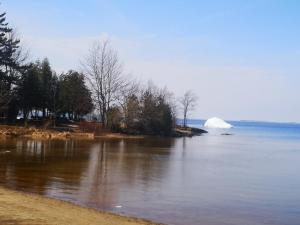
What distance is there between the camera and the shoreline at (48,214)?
10.3 metres

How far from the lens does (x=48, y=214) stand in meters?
11.0

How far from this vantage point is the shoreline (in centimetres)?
1027

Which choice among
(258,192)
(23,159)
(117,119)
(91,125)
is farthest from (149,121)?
(258,192)

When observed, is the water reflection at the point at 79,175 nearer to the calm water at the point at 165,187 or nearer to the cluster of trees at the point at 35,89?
the calm water at the point at 165,187

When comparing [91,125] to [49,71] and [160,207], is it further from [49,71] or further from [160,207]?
[160,207]

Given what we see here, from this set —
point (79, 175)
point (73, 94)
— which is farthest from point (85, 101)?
point (79, 175)

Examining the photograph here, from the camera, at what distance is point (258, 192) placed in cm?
1869

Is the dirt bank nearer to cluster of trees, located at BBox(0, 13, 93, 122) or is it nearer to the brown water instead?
cluster of trees, located at BBox(0, 13, 93, 122)

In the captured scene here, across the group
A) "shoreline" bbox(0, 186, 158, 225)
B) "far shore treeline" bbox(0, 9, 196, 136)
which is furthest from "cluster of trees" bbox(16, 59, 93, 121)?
"shoreline" bbox(0, 186, 158, 225)

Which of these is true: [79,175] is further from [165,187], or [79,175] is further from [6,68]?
[6,68]

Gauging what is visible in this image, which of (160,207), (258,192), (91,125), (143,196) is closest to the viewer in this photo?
(160,207)

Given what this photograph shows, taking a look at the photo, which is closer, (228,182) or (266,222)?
(266,222)

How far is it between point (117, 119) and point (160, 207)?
52.9 meters

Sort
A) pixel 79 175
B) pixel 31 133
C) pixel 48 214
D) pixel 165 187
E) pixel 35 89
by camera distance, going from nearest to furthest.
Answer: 1. pixel 48 214
2. pixel 165 187
3. pixel 79 175
4. pixel 31 133
5. pixel 35 89
